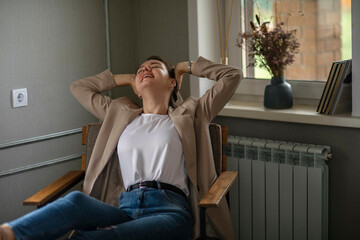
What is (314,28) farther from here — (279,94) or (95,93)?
(95,93)

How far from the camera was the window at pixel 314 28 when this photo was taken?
269cm

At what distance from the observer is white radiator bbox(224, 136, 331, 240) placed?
258 cm

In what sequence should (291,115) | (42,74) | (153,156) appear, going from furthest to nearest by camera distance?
(42,74) → (291,115) → (153,156)

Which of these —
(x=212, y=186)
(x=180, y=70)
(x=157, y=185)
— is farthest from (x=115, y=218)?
(x=180, y=70)

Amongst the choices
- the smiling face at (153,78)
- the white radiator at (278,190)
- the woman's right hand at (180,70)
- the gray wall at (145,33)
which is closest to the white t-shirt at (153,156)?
the smiling face at (153,78)

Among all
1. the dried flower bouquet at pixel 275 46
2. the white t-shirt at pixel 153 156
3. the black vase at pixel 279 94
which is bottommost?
the white t-shirt at pixel 153 156

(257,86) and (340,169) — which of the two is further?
(257,86)

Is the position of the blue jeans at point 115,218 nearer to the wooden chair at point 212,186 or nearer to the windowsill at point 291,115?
the wooden chair at point 212,186

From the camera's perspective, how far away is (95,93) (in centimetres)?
254

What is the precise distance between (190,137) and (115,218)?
0.50 meters

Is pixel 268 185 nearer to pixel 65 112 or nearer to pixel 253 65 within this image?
pixel 253 65

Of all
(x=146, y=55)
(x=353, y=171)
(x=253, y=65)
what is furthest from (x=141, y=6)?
(x=353, y=171)

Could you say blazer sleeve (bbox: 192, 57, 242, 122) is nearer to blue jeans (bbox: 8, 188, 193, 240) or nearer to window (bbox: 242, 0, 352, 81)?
blue jeans (bbox: 8, 188, 193, 240)

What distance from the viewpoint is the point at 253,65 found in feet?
9.43
